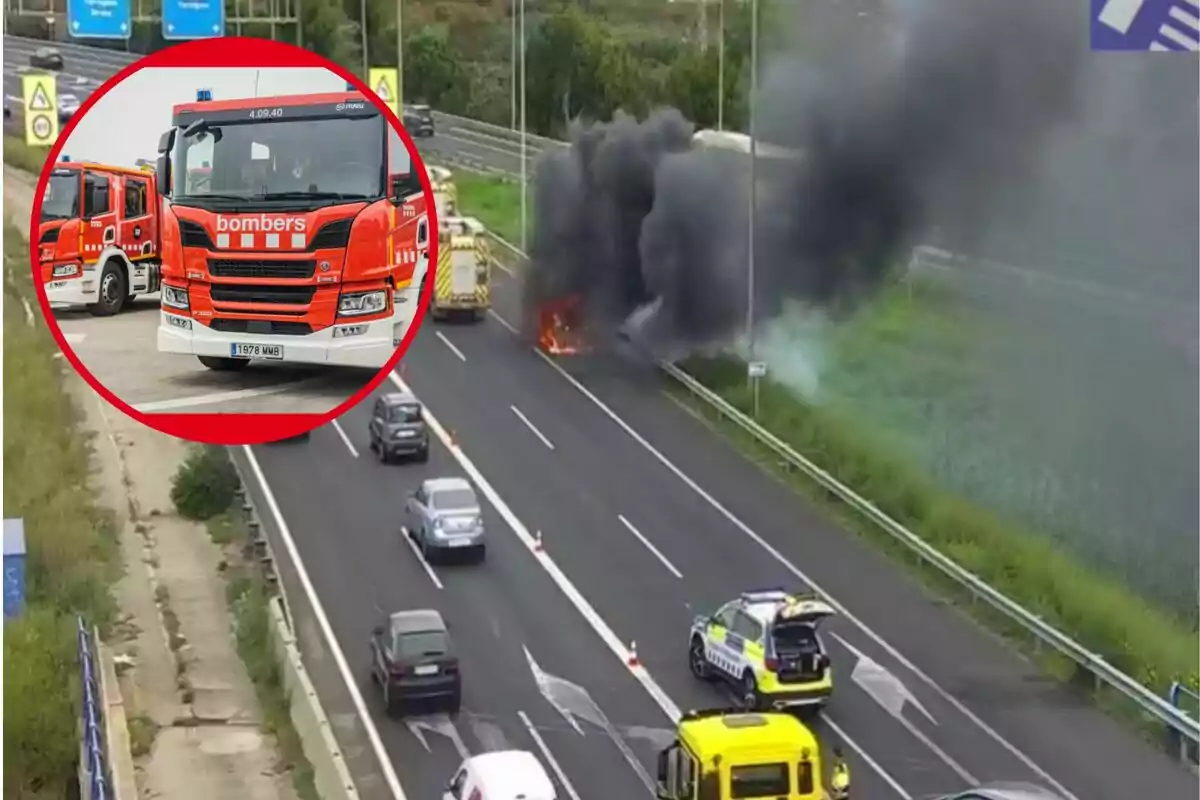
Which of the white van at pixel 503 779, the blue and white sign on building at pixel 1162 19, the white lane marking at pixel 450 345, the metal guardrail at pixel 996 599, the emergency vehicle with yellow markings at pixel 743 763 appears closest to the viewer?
the blue and white sign on building at pixel 1162 19

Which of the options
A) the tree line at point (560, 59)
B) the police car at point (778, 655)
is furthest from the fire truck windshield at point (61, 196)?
the tree line at point (560, 59)

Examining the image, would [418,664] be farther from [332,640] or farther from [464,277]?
[464,277]

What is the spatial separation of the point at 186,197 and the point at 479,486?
71.0 ft

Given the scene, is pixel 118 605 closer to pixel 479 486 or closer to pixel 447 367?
pixel 479 486

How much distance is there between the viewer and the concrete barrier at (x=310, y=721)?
15.0 meters

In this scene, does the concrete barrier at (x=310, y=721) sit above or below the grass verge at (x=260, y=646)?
above

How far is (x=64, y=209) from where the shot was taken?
3.30m

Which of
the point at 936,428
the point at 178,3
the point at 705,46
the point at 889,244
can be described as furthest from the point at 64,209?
the point at 705,46

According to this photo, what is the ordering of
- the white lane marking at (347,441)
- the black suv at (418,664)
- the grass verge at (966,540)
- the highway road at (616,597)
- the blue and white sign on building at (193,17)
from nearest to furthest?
1. the blue and white sign on building at (193,17)
2. the highway road at (616,597)
3. the black suv at (418,664)
4. the grass verge at (966,540)
5. the white lane marking at (347,441)

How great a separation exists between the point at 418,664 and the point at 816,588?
592 cm

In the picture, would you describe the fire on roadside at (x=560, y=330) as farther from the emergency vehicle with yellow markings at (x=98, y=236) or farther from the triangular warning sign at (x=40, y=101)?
the emergency vehicle with yellow markings at (x=98, y=236)

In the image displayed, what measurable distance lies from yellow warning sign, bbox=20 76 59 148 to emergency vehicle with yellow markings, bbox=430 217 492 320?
1502 cm

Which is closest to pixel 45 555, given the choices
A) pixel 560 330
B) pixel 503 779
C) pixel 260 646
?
pixel 260 646

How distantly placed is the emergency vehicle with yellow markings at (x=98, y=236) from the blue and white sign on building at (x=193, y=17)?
496 inches
